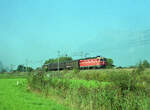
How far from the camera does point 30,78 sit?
19.4 metres

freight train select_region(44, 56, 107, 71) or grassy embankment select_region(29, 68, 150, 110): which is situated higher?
freight train select_region(44, 56, 107, 71)

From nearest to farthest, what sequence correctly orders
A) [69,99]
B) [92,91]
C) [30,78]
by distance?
[92,91] < [69,99] < [30,78]

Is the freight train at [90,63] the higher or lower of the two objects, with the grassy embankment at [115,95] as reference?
higher

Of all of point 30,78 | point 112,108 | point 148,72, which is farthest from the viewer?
point 30,78

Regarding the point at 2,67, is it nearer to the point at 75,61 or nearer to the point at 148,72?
the point at 75,61

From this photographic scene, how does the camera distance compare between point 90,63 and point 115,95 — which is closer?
point 115,95

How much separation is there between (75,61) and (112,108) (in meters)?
38.7

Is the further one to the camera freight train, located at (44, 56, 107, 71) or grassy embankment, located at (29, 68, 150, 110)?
freight train, located at (44, 56, 107, 71)

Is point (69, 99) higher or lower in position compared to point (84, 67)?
lower

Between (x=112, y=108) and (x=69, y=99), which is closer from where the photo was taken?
(x=112, y=108)

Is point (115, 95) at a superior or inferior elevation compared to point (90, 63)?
inferior

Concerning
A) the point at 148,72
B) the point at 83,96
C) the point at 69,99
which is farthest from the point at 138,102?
the point at 148,72

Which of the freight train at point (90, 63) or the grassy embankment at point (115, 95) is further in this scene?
the freight train at point (90, 63)

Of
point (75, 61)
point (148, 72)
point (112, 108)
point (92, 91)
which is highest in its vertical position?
point (75, 61)
